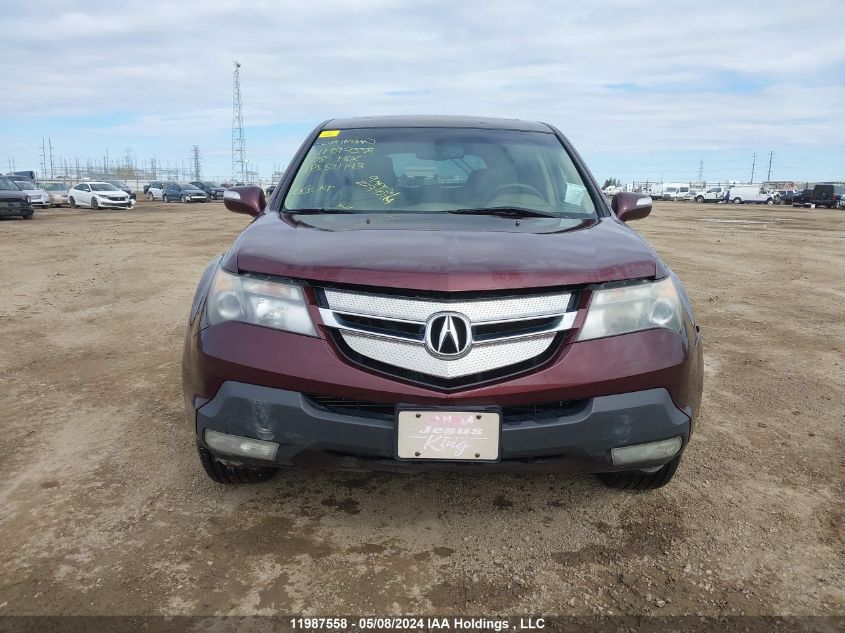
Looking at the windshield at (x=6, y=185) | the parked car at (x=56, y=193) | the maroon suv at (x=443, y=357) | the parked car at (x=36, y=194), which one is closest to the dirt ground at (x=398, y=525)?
the maroon suv at (x=443, y=357)

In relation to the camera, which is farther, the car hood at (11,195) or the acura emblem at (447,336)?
the car hood at (11,195)

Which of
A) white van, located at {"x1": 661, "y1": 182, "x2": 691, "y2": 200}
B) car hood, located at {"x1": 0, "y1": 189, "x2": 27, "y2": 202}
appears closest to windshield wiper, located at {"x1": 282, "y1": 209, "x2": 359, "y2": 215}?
car hood, located at {"x1": 0, "y1": 189, "x2": 27, "y2": 202}

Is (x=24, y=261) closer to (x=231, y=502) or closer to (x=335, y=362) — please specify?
(x=231, y=502)

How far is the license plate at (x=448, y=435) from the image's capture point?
2045mm

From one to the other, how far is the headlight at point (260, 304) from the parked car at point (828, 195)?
160 ft

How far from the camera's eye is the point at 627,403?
2109mm

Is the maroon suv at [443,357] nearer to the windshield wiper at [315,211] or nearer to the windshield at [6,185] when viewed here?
the windshield wiper at [315,211]

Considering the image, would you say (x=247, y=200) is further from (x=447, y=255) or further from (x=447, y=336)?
(x=447, y=336)

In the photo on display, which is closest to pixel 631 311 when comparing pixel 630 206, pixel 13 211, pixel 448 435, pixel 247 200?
pixel 448 435

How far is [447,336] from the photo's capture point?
2.04 m

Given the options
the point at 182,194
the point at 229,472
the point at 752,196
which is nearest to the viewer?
the point at 229,472

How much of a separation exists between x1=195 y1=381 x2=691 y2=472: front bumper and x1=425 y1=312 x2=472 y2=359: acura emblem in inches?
10.5

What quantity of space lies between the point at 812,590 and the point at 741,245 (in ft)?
45.2

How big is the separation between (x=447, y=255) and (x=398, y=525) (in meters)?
1.05
